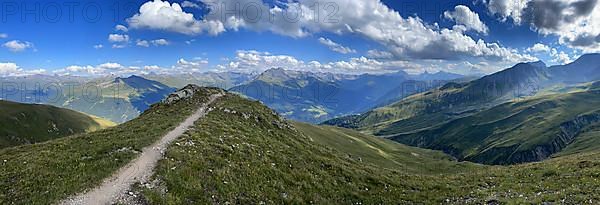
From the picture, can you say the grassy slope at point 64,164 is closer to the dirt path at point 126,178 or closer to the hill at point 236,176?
the hill at point 236,176

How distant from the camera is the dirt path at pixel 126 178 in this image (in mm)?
19531

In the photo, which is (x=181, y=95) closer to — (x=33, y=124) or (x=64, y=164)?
(x=64, y=164)

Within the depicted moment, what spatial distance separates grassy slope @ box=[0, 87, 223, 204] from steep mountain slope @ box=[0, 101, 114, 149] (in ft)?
304

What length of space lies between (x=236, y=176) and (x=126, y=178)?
7.51 m

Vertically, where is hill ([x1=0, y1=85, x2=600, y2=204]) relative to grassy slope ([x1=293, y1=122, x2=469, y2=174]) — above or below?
above

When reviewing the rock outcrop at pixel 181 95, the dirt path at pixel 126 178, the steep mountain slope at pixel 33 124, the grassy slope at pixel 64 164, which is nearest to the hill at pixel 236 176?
the grassy slope at pixel 64 164

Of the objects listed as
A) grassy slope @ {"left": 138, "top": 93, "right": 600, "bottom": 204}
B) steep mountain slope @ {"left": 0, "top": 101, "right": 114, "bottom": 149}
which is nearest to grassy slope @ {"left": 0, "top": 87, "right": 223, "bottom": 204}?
grassy slope @ {"left": 138, "top": 93, "right": 600, "bottom": 204}

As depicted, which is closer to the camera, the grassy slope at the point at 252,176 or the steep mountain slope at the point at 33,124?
the grassy slope at the point at 252,176

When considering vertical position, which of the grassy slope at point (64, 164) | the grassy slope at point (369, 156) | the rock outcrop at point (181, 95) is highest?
the rock outcrop at point (181, 95)

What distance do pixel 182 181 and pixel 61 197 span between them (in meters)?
6.50

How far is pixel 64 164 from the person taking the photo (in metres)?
24.8

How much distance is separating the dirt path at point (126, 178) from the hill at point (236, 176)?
60 centimetres

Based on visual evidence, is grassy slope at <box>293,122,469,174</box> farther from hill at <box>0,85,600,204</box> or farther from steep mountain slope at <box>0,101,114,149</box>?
steep mountain slope at <box>0,101,114,149</box>

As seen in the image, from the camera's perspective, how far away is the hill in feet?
72.2
